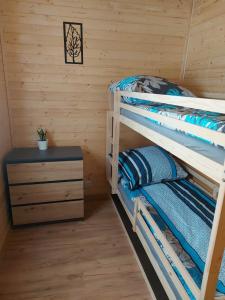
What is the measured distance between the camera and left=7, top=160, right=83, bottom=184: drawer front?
200 centimetres

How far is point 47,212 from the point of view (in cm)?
218

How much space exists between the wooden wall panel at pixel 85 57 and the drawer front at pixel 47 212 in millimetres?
659

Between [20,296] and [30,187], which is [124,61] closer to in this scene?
[30,187]

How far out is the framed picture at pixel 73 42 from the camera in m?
2.15

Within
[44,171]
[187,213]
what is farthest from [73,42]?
[187,213]

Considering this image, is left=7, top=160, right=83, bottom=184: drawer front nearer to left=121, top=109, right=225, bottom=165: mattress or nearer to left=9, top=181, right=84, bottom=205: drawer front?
left=9, top=181, right=84, bottom=205: drawer front

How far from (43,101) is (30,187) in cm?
90

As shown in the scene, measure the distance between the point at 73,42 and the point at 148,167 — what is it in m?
1.45

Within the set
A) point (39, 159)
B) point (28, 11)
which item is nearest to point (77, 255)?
point (39, 159)

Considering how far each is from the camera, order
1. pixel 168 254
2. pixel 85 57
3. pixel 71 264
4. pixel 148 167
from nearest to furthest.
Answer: pixel 168 254
pixel 71 264
pixel 148 167
pixel 85 57

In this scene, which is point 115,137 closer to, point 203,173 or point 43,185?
point 43,185

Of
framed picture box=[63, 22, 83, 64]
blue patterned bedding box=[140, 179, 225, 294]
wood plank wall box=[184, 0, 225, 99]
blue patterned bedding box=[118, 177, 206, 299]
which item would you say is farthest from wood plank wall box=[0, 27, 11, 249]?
wood plank wall box=[184, 0, 225, 99]

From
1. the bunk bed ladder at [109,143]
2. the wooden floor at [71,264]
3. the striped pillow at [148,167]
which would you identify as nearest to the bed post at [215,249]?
the wooden floor at [71,264]

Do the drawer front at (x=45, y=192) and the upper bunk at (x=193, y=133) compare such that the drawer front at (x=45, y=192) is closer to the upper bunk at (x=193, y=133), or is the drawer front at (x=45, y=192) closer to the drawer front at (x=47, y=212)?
the drawer front at (x=47, y=212)
